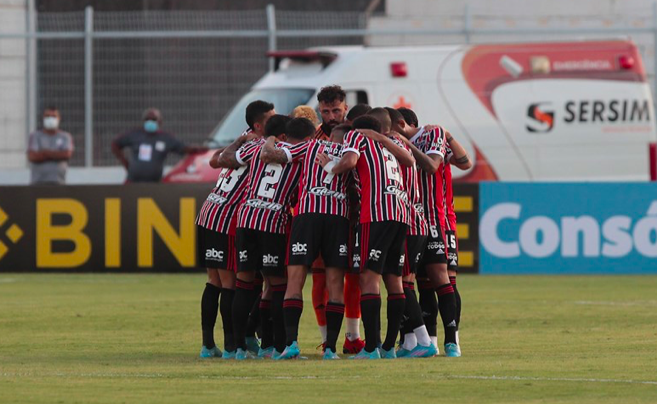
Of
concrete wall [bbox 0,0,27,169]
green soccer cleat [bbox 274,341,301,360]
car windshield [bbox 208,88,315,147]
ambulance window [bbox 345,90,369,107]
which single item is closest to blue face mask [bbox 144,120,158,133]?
car windshield [bbox 208,88,315,147]

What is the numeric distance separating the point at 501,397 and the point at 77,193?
12.4 m

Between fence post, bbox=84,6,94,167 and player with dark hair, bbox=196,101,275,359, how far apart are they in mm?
13205

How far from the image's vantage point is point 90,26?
2381 centimetres

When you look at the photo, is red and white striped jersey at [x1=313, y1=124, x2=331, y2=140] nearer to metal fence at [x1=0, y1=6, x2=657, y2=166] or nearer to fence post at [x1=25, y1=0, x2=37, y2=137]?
metal fence at [x1=0, y1=6, x2=657, y2=166]

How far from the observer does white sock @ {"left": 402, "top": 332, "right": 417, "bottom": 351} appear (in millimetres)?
10966

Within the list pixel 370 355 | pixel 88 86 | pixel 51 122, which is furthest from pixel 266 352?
pixel 88 86

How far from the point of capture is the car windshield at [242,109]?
865 inches

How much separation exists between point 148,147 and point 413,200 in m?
12.8

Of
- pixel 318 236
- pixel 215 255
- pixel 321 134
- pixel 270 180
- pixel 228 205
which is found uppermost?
pixel 321 134

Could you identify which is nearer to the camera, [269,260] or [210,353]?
[269,260]

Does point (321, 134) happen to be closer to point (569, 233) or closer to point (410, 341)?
point (410, 341)

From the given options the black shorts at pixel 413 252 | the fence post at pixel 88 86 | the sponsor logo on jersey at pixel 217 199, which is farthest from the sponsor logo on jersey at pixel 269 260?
the fence post at pixel 88 86

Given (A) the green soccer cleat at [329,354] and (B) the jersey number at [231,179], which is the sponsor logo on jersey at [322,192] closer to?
(B) the jersey number at [231,179]

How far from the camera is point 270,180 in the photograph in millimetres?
10680
